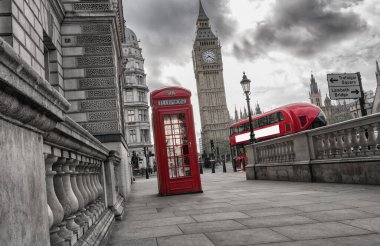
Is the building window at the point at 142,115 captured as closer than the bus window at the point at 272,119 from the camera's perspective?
No

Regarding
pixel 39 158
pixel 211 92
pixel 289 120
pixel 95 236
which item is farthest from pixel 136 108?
pixel 39 158

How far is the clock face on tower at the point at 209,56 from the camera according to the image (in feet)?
385

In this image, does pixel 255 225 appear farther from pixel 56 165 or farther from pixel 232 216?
pixel 56 165

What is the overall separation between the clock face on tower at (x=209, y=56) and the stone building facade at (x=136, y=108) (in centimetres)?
5301

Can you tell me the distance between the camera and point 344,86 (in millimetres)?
8031

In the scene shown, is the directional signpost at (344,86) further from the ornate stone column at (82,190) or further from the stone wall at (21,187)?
the stone wall at (21,187)

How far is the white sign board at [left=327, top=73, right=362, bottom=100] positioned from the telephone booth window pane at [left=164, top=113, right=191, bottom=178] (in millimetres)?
4038

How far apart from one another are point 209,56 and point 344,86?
368 feet

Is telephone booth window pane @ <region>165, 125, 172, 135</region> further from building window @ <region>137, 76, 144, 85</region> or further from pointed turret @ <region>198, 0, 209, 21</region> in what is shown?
pointed turret @ <region>198, 0, 209, 21</region>

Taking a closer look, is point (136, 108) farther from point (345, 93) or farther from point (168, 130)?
point (345, 93)

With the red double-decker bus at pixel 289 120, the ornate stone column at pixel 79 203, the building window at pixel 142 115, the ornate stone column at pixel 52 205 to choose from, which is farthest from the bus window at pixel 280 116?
the building window at pixel 142 115

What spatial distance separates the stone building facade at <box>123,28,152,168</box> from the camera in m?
62.2

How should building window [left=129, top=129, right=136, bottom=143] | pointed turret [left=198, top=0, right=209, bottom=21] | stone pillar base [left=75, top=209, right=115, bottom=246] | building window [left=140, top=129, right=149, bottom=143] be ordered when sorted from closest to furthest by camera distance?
stone pillar base [left=75, top=209, right=115, bottom=246] < building window [left=129, top=129, right=136, bottom=143] < building window [left=140, top=129, right=149, bottom=143] < pointed turret [left=198, top=0, right=209, bottom=21]

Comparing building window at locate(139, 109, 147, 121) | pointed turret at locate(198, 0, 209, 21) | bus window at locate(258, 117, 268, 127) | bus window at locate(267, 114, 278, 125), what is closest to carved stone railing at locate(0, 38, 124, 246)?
bus window at locate(267, 114, 278, 125)
